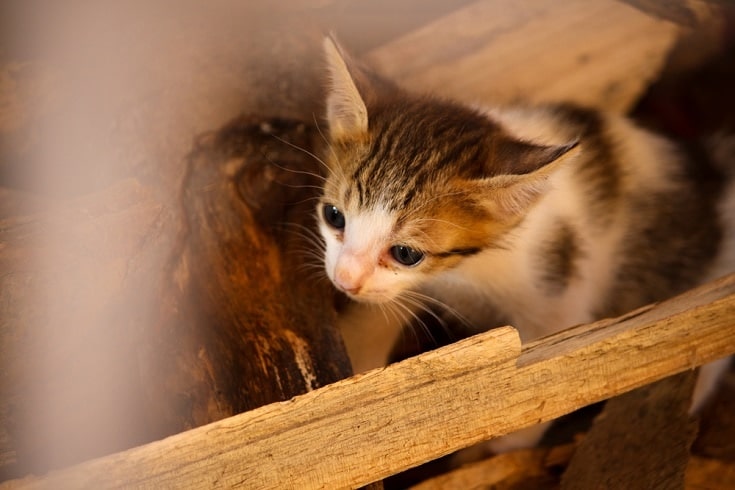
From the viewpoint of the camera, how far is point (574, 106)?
168 centimetres

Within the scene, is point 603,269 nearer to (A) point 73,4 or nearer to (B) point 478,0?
(B) point 478,0

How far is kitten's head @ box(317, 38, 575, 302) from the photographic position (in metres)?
1.23

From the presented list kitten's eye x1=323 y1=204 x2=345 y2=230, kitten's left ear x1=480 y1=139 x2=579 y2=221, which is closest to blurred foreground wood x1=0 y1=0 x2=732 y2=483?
kitten's eye x1=323 y1=204 x2=345 y2=230

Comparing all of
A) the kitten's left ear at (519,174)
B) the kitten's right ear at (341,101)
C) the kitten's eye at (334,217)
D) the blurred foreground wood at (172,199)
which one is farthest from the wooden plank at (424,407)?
the kitten's right ear at (341,101)

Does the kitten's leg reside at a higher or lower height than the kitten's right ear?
lower

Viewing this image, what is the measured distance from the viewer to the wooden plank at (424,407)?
3.08 feet

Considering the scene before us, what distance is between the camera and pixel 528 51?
5.74ft

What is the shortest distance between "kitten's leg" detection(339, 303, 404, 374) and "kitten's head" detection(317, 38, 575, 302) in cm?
20

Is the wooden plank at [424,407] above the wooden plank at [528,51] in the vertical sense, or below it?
below

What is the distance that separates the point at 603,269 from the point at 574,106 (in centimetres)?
41

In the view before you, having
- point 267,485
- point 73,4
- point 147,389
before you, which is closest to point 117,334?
point 147,389

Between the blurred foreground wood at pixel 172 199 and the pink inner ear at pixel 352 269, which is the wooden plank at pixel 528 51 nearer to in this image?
the blurred foreground wood at pixel 172 199

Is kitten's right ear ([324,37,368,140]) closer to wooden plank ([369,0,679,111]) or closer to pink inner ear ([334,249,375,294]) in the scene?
pink inner ear ([334,249,375,294])

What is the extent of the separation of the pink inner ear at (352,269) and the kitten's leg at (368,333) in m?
0.22
